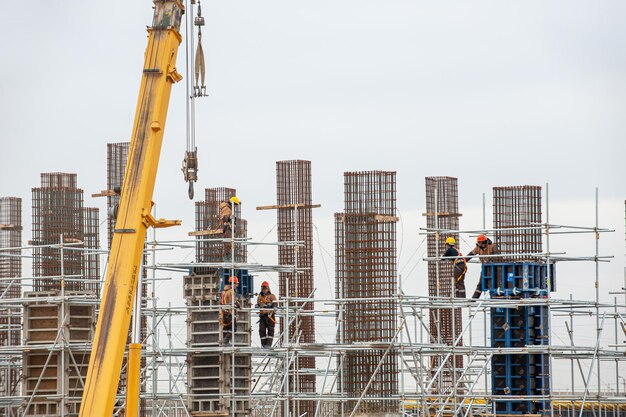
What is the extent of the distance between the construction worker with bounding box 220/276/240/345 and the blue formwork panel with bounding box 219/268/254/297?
48cm

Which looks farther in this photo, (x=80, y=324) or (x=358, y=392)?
(x=358, y=392)

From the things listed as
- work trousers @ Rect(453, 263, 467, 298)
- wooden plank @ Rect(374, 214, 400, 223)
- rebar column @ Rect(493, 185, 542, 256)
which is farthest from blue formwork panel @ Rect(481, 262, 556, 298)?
rebar column @ Rect(493, 185, 542, 256)

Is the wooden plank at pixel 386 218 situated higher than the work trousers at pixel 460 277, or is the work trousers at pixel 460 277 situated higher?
the wooden plank at pixel 386 218

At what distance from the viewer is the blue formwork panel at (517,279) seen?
1179 inches

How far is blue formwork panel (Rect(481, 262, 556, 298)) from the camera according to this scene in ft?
98.2

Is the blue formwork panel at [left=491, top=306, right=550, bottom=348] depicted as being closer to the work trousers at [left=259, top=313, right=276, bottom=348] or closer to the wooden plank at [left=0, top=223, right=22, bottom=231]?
the work trousers at [left=259, top=313, right=276, bottom=348]

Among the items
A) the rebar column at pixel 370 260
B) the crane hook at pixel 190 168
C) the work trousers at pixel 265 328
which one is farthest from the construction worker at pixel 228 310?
the rebar column at pixel 370 260

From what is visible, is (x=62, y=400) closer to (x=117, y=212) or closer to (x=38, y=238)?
(x=117, y=212)

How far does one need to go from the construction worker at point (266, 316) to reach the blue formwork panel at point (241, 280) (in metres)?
0.40

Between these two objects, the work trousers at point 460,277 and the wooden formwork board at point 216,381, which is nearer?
the work trousers at point 460,277

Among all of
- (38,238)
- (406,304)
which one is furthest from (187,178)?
(38,238)

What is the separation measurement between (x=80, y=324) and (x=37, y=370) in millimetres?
1582

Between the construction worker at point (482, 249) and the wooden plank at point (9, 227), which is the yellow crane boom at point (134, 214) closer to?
the construction worker at point (482, 249)

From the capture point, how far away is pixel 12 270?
2115 inches
